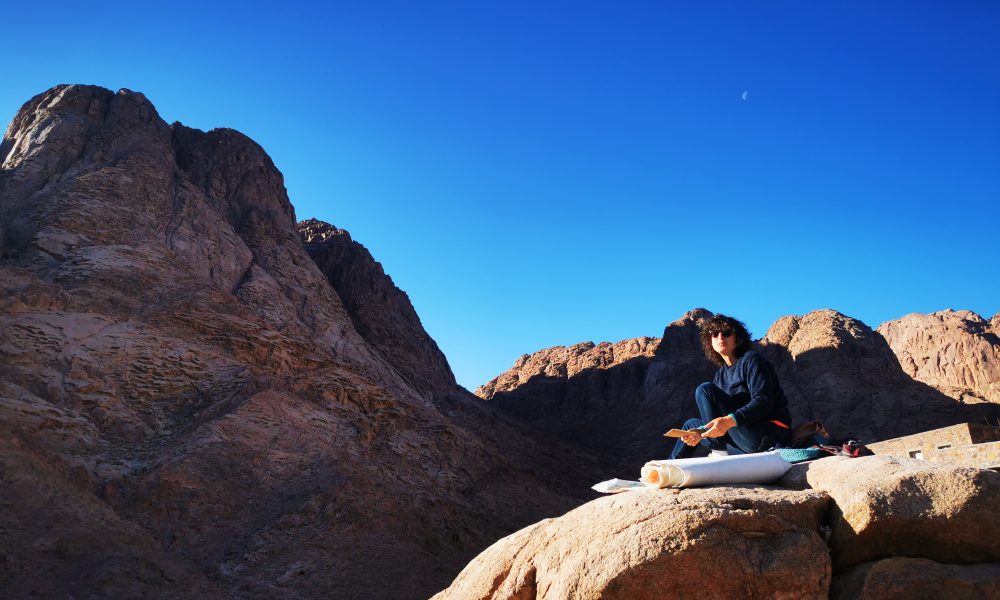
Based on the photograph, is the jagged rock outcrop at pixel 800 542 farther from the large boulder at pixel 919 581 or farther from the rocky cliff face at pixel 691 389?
the rocky cliff face at pixel 691 389

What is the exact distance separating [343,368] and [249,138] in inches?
894

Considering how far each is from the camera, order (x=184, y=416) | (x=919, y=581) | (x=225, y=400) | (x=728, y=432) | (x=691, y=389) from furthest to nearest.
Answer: (x=691, y=389) → (x=225, y=400) → (x=184, y=416) → (x=728, y=432) → (x=919, y=581)

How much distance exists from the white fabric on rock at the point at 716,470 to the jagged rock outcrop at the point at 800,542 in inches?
9.9

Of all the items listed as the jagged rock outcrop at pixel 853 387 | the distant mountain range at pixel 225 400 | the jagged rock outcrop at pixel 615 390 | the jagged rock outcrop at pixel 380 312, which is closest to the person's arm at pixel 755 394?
the distant mountain range at pixel 225 400

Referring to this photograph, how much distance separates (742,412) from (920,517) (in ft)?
4.55

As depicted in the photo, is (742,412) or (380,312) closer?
(742,412)

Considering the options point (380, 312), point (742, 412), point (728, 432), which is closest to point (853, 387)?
point (380, 312)

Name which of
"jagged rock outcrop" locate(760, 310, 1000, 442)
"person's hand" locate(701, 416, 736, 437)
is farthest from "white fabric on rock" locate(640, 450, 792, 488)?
"jagged rock outcrop" locate(760, 310, 1000, 442)

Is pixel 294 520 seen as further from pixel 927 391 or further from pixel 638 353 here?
pixel 638 353

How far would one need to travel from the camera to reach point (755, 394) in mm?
5289

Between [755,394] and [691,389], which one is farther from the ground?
[691,389]

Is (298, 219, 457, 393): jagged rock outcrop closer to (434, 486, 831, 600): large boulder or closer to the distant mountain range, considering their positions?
the distant mountain range

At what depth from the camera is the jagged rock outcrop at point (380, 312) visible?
4375 cm

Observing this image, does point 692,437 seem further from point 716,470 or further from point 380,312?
point 380,312
